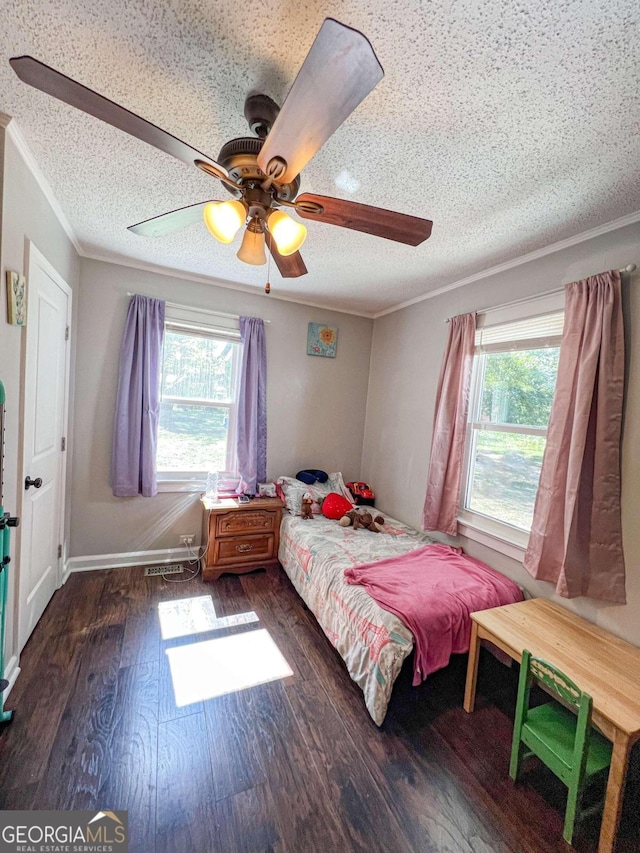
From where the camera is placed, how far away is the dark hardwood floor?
1.22 m

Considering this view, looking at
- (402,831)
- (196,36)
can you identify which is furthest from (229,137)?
(402,831)

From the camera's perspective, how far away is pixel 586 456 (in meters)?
1.78

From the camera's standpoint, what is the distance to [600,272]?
5.99 ft

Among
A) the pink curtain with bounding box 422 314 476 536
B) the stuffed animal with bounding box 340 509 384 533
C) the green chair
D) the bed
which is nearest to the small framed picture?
the bed

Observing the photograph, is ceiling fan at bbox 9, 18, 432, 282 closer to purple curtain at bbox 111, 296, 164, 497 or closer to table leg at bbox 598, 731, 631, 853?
purple curtain at bbox 111, 296, 164, 497

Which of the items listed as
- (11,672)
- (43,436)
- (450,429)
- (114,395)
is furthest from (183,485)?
(450,429)

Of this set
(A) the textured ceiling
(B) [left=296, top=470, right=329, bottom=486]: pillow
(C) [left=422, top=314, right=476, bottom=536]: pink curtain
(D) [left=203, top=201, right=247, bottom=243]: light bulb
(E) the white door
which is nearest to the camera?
(A) the textured ceiling

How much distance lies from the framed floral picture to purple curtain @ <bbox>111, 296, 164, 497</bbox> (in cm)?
141

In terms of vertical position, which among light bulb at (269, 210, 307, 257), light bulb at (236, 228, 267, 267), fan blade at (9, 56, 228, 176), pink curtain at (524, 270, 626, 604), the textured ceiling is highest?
the textured ceiling

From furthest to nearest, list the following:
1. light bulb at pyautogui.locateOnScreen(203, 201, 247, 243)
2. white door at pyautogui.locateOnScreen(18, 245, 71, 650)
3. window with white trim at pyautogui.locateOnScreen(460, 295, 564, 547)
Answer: window with white trim at pyautogui.locateOnScreen(460, 295, 564, 547), white door at pyautogui.locateOnScreen(18, 245, 71, 650), light bulb at pyautogui.locateOnScreen(203, 201, 247, 243)

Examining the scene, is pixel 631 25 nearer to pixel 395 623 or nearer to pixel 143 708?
pixel 395 623

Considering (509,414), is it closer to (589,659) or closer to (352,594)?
(589,659)

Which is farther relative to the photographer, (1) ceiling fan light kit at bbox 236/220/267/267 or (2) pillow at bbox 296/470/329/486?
(2) pillow at bbox 296/470/329/486

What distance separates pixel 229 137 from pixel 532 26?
3.58ft
